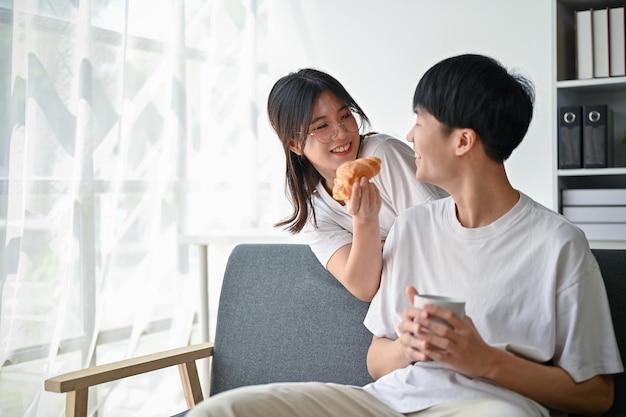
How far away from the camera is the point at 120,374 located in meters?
1.92

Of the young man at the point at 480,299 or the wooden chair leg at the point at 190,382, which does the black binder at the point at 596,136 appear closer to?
the young man at the point at 480,299

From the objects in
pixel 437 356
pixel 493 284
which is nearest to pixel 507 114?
pixel 493 284

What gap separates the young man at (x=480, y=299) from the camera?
1445 mm

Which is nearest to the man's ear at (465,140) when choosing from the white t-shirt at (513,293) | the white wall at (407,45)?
the white t-shirt at (513,293)

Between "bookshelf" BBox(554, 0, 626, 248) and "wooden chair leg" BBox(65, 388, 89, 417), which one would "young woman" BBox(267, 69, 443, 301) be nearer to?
"wooden chair leg" BBox(65, 388, 89, 417)

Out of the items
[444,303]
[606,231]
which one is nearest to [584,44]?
[606,231]

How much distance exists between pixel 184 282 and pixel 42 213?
0.87 m

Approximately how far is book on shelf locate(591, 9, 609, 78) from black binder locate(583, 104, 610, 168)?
15 cm

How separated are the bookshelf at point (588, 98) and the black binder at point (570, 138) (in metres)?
0.02

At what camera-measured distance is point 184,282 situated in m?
3.39

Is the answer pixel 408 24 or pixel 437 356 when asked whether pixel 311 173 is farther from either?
pixel 408 24

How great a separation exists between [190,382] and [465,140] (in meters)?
1.06

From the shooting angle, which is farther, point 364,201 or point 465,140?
point 364,201

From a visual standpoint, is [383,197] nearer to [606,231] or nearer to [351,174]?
[351,174]
